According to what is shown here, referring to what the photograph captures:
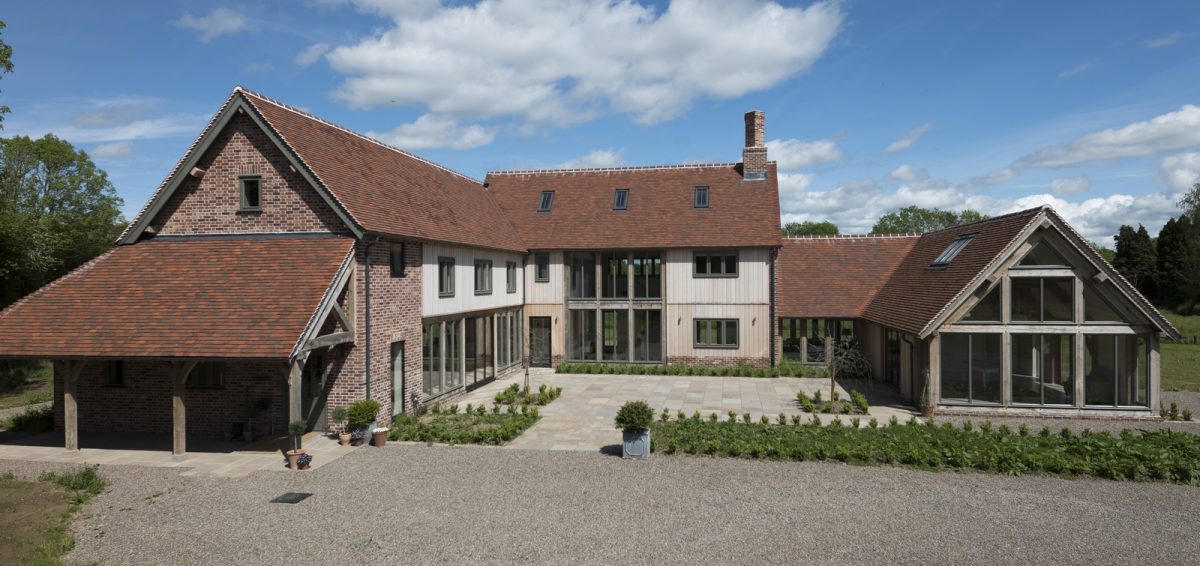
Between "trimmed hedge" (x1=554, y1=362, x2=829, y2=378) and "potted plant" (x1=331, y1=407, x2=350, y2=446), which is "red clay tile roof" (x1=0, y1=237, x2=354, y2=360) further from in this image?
"trimmed hedge" (x1=554, y1=362, x2=829, y2=378)

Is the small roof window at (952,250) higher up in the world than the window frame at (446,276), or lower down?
higher up

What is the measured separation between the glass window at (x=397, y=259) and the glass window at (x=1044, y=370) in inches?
681

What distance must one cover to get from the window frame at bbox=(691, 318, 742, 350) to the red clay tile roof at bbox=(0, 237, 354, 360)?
15.8 metres

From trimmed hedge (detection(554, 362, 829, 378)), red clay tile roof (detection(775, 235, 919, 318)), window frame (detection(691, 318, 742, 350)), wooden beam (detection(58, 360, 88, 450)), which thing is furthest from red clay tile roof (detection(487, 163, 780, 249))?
wooden beam (detection(58, 360, 88, 450))

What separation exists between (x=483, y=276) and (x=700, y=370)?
9676mm

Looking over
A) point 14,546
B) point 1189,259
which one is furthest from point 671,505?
point 1189,259

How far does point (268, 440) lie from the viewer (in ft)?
53.3

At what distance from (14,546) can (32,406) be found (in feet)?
48.7

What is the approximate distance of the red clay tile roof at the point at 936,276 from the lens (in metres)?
18.7

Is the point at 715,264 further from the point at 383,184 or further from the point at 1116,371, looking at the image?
the point at 383,184

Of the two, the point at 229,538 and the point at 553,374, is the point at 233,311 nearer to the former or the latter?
the point at 229,538

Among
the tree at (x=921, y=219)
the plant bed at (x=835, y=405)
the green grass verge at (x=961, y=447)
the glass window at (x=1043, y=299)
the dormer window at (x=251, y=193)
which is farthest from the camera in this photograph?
the tree at (x=921, y=219)

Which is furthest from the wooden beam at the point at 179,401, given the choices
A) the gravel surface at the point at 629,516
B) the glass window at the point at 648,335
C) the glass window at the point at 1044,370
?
the glass window at the point at 1044,370

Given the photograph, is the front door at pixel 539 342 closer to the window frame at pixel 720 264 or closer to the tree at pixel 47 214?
the window frame at pixel 720 264
